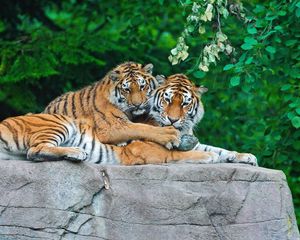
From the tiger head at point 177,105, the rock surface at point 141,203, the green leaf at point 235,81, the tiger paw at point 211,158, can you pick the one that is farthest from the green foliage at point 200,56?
the rock surface at point 141,203

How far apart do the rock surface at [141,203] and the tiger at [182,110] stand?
59 cm

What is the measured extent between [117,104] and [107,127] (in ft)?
0.90

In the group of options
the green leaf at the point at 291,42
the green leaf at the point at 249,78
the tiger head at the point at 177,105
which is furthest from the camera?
the green leaf at the point at 291,42

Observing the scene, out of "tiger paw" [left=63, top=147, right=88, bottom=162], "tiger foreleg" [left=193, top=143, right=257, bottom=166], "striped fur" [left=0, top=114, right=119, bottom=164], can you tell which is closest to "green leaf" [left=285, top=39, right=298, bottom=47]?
"tiger foreleg" [left=193, top=143, right=257, bottom=166]

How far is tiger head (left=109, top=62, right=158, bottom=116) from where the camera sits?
7.88 m

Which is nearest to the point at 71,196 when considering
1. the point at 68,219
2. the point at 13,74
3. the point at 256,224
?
the point at 68,219

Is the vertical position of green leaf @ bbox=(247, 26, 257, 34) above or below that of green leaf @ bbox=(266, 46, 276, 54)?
above

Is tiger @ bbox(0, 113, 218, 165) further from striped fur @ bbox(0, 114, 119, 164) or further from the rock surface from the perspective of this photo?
the rock surface

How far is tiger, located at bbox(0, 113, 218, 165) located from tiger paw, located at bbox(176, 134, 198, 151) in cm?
7

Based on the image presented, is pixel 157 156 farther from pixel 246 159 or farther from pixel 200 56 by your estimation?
pixel 200 56

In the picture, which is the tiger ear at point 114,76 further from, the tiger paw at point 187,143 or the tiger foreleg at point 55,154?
the tiger foreleg at point 55,154

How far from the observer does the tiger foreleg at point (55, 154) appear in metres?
6.78

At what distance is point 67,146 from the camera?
292 inches

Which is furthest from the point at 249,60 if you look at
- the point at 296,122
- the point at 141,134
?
the point at 141,134
